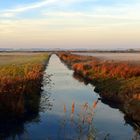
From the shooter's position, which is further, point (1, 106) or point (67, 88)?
point (67, 88)

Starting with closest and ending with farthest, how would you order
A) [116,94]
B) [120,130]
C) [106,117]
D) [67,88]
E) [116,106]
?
[120,130], [106,117], [116,106], [116,94], [67,88]

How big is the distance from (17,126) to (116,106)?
281 inches

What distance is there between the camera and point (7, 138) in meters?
16.9

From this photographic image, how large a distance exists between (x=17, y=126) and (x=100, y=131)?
3.92 metres

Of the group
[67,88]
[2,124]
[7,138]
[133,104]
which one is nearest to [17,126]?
[2,124]

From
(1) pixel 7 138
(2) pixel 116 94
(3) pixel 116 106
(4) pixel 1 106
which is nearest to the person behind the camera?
(1) pixel 7 138

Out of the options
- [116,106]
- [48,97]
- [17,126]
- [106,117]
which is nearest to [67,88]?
[48,97]

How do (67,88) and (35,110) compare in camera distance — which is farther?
(67,88)

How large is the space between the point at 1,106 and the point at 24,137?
327 centimetres

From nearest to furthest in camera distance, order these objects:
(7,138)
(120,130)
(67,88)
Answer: (7,138) → (120,130) → (67,88)

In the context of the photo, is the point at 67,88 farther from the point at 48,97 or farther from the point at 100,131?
the point at 100,131

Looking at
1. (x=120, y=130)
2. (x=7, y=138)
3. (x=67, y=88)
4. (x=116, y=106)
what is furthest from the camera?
(x=67, y=88)

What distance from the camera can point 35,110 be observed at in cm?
2198

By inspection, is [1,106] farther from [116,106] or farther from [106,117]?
[116,106]
